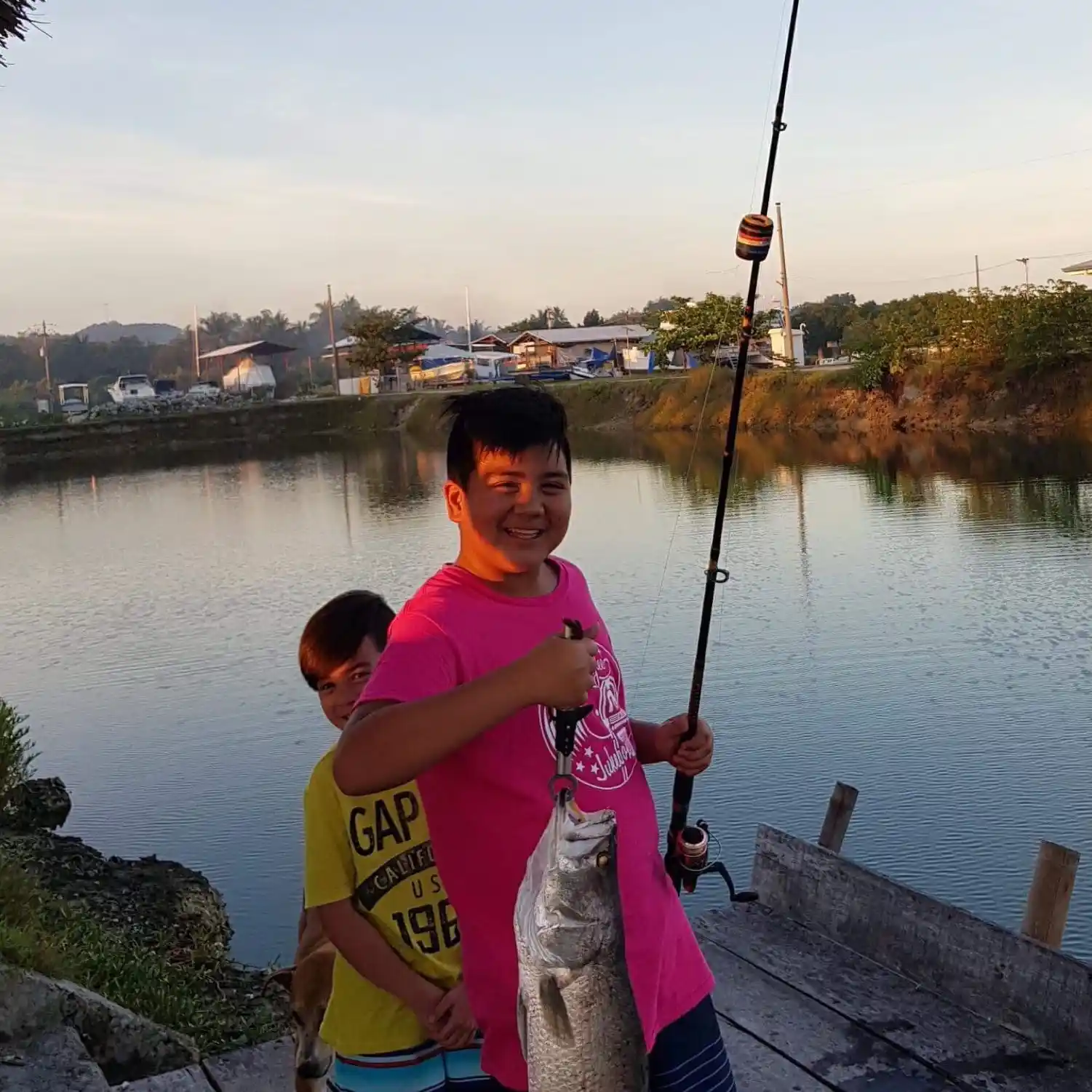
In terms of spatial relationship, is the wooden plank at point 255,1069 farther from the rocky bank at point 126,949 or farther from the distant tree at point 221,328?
the distant tree at point 221,328

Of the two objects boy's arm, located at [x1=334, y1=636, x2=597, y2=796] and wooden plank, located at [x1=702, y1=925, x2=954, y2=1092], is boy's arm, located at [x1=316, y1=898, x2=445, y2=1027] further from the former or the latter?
wooden plank, located at [x1=702, y1=925, x2=954, y2=1092]

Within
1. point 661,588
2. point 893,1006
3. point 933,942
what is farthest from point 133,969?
point 661,588

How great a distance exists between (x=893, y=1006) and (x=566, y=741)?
2.73 meters

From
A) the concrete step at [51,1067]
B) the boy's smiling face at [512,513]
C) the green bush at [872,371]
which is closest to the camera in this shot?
the boy's smiling face at [512,513]

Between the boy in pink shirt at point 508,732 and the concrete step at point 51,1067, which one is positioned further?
the concrete step at point 51,1067

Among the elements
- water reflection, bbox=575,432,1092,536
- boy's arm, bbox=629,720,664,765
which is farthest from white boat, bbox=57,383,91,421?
boy's arm, bbox=629,720,664,765

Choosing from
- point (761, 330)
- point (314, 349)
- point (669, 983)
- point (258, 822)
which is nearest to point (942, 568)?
point (258, 822)

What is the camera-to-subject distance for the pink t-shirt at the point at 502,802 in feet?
6.08

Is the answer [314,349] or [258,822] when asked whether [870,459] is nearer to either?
[258,822]

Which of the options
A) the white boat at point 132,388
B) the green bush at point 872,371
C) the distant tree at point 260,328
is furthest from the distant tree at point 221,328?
the green bush at point 872,371

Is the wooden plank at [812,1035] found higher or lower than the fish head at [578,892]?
lower

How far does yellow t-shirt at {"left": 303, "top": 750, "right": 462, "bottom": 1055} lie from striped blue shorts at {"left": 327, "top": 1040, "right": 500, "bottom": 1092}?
19 mm

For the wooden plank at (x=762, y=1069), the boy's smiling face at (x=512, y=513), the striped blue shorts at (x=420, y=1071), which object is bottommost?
the wooden plank at (x=762, y=1069)

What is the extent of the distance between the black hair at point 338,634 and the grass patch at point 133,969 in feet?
7.22
